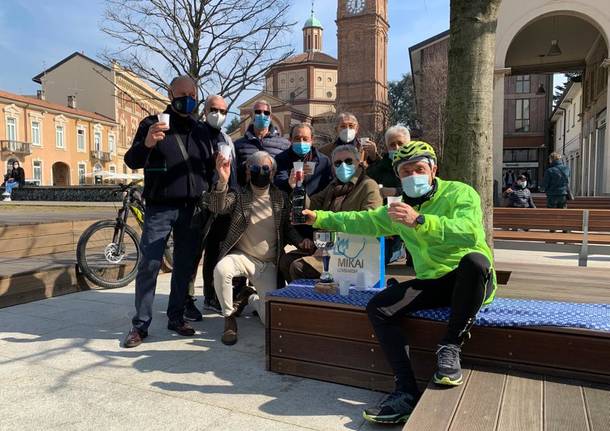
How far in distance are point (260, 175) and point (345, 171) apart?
72cm

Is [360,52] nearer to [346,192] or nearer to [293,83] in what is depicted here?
[293,83]

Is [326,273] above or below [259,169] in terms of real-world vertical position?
below

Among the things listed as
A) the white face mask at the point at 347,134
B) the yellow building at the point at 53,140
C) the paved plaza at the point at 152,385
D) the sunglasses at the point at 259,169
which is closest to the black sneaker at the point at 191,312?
the paved plaza at the point at 152,385

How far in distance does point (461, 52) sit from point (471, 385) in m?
2.81

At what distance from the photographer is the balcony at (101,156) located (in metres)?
52.3

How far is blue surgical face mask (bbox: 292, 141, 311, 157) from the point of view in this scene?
449 cm

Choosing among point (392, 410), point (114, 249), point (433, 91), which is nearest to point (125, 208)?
point (114, 249)

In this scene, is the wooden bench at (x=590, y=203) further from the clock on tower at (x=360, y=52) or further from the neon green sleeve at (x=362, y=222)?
the clock on tower at (x=360, y=52)

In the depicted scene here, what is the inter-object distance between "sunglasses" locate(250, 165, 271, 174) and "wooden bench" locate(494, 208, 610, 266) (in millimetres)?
6187

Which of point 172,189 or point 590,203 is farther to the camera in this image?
point 590,203

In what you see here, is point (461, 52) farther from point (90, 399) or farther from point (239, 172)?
point (90, 399)

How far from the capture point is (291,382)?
3.21 meters

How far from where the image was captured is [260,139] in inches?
194

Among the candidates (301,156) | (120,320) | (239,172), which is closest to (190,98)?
(239,172)
